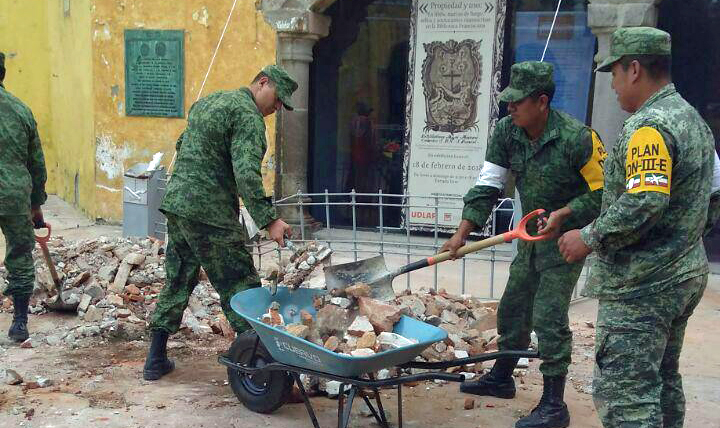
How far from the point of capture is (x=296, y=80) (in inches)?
345

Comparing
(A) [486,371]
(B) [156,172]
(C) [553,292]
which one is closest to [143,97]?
(B) [156,172]

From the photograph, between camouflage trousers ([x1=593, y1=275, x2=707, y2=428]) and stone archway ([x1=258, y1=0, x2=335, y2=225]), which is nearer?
camouflage trousers ([x1=593, y1=275, x2=707, y2=428])

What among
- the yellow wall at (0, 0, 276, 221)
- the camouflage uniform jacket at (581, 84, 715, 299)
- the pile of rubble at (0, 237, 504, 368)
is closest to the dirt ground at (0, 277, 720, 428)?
the pile of rubble at (0, 237, 504, 368)

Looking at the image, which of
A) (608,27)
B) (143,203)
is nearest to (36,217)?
(143,203)

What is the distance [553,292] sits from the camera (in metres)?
4.00

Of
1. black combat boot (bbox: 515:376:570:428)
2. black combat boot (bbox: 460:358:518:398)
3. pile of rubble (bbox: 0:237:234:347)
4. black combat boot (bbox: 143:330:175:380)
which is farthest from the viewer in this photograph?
pile of rubble (bbox: 0:237:234:347)

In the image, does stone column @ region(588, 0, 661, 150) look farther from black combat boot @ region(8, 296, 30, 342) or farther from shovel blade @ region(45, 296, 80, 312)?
black combat boot @ region(8, 296, 30, 342)

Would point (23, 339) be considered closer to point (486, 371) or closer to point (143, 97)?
point (486, 371)

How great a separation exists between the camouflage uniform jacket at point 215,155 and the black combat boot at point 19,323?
174 centimetres

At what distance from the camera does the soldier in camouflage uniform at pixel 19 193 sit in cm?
519

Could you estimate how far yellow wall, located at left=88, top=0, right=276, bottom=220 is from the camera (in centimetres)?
891

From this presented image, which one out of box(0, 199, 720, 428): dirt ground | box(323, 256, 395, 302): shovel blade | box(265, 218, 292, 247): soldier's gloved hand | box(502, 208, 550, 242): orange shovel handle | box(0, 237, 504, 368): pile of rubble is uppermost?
box(502, 208, 550, 242): orange shovel handle

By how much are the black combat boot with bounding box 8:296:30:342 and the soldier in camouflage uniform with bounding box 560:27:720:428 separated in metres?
3.93

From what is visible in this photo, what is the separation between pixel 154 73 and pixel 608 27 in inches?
200
